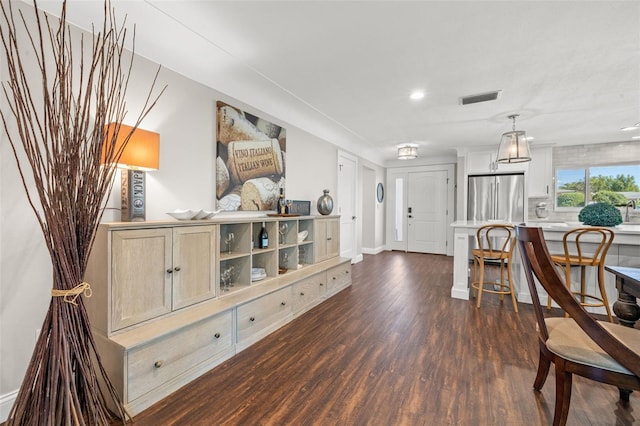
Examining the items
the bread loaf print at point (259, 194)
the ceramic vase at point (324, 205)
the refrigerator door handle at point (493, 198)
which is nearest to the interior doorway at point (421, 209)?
the refrigerator door handle at point (493, 198)

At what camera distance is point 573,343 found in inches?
56.9

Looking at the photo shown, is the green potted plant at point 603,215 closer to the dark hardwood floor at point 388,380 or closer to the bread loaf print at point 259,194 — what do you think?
the dark hardwood floor at point 388,380

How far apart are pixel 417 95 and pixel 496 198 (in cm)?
370

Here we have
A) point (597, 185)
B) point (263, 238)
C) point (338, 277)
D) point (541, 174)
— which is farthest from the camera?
point (541, 174)

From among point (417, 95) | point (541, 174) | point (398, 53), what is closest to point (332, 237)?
point (417, 95)

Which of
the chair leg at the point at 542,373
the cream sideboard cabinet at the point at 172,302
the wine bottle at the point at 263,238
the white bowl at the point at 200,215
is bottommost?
the chair leg at the point at 542,373

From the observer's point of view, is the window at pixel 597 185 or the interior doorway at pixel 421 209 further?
the interior doorway at pixel 421 209

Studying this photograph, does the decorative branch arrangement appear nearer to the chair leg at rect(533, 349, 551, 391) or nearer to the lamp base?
the lamp base

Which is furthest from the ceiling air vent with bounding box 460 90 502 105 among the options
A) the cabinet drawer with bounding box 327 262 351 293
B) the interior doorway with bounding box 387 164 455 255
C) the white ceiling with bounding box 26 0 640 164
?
the interior doorway with bounding box 387 164 455 255

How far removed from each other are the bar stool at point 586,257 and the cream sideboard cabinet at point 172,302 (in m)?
2.78

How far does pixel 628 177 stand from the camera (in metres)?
5.21

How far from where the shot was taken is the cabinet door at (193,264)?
197 cm

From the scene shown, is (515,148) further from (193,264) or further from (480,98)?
(193,264)

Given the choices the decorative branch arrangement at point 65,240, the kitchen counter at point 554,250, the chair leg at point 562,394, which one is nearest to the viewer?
the decorative branch arrangement at point 65,240
